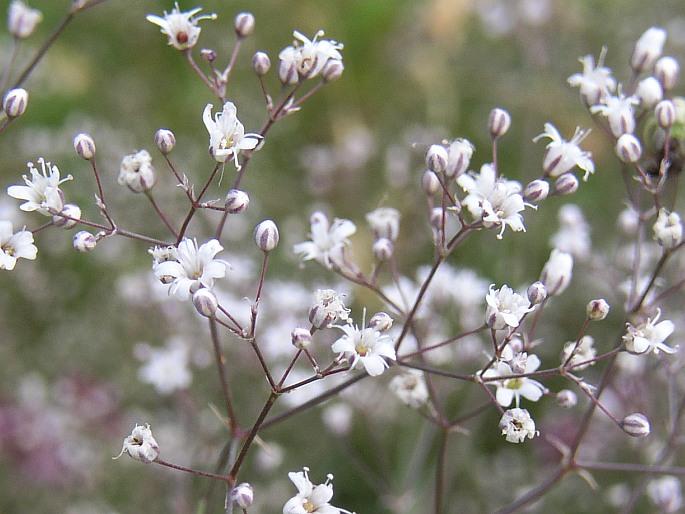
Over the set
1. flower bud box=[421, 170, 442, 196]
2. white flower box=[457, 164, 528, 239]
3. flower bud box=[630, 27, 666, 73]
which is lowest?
flower bud box=[421, 170, 442, 196]

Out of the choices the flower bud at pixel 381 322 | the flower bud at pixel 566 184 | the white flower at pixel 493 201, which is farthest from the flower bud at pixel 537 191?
the flower bud at pixel 381 322

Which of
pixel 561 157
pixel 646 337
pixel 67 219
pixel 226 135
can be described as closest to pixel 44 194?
pixel 67 219

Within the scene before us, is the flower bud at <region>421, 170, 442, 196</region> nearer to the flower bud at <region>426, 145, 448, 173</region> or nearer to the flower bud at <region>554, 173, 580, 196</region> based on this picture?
the flower bud at <region>426, 145, 448, 173</region>

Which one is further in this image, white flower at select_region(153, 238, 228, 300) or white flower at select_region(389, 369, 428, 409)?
white flower at select_region(389, 369, 428, 409)

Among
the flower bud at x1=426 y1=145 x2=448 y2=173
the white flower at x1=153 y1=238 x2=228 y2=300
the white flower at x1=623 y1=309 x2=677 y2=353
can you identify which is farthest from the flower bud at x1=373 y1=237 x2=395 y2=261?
the white flower at x1=623 y1=309 x2=677 y2=353

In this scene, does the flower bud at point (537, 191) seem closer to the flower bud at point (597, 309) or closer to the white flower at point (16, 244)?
the flower bud at point (597, 309)

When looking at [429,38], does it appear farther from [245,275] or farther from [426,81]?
[245,275]

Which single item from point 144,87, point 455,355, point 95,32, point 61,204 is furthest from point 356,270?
point 95,32
